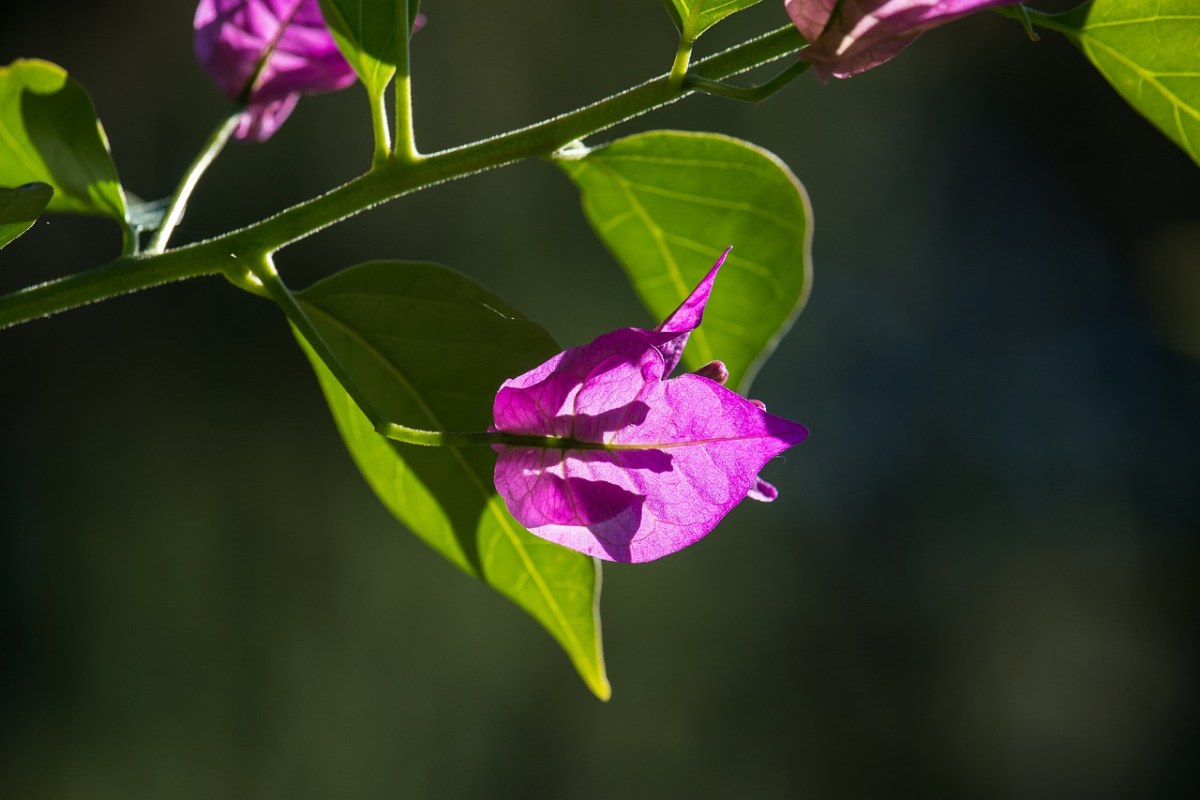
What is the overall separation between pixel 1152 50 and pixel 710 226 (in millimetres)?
174

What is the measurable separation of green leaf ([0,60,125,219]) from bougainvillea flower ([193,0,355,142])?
0.09m

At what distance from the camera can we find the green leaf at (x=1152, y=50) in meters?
0.35

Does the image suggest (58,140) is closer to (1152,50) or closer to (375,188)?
(375,188)

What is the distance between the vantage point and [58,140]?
0.43m

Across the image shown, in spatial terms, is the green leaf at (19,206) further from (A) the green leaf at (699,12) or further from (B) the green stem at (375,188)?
(A) the green leaf at (699,12)

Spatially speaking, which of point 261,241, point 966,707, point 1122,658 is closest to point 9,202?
point 261,241

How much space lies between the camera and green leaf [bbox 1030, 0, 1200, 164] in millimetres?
350

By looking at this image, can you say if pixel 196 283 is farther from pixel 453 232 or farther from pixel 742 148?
pixel 742 148

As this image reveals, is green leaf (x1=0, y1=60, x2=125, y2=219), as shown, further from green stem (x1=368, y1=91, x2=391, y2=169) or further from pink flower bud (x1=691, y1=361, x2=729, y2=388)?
pink flower bud (x1=691, y1=361, x2=729, y2=388)

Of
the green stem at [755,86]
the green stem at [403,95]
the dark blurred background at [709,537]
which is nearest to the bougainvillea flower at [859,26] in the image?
the green stem at [755,86]

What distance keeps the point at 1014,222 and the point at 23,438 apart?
11.1 feet

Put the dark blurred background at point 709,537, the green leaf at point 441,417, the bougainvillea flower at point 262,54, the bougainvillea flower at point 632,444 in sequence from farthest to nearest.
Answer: the dark blurred background at point 709,537 < the bougainvillea flower at point 262,54 < the green leaf at point 441,417 < the bougainvillea flower at point 632,444

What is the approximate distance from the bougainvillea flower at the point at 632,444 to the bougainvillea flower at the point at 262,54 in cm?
28

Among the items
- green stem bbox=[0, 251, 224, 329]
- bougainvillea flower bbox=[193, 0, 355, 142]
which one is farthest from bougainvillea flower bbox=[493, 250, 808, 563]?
bougainvillea flower bbox=[193, 0, 355, 142]
